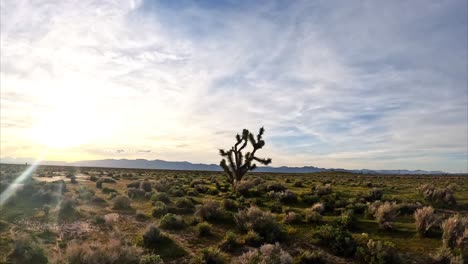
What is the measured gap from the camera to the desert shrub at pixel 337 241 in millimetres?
12109

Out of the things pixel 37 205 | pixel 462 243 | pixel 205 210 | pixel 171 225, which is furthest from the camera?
pixel 37 205

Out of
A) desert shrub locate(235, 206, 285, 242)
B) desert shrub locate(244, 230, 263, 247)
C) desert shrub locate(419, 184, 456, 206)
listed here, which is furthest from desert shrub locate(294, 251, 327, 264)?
desert shrub locate(419, 184, 456, 206)

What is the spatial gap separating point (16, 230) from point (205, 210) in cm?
870

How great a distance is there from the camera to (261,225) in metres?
14.2

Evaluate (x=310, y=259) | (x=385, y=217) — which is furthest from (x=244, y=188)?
(x=310, y=259)

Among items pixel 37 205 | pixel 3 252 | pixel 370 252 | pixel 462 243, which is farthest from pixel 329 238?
pixel 37 205

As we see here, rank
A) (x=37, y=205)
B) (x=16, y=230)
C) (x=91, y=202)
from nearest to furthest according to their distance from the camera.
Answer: (x=16, y=230) < (x=37, y=205) < (x=91, y=202)

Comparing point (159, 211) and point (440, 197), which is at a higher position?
point (440, 197)

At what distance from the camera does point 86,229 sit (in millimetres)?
15094

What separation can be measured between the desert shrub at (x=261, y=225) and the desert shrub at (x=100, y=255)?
578 cm

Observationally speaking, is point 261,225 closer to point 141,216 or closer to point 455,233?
point 141,216

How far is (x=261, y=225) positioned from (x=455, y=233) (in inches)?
299

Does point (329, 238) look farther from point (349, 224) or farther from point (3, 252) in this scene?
point (3, 252)

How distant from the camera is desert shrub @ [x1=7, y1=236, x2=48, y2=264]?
35.1 ft
